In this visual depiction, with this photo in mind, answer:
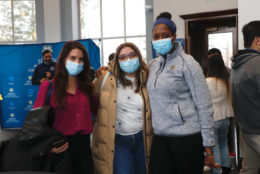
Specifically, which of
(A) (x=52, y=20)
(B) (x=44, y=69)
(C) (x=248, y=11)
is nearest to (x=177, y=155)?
(C) (x=248, y=11)

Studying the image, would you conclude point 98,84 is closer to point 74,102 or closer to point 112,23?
point 74,102

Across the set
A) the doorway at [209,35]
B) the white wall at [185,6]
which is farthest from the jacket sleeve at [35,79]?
the doorway at [209,35]

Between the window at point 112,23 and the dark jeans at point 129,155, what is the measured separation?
5.93m

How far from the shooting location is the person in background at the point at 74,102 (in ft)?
6.94

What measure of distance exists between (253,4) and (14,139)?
2.55m

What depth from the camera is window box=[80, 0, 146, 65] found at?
27.1 feet

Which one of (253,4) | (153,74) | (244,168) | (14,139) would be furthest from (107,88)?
(253,4)

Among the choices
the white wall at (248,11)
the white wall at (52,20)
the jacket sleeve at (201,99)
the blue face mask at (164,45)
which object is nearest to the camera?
the jacket sleeve at (201,99)

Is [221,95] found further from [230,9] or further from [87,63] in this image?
[230,9]

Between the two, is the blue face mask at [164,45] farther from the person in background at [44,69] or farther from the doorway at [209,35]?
the doorway at [209,35]

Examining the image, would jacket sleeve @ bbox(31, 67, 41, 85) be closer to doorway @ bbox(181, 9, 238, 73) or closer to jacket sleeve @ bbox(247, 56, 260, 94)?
doorway @ bbox(181, 9, 238, 73)

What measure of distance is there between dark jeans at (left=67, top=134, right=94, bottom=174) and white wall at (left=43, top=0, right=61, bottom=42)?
629 centimetres

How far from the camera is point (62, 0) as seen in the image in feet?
27.0

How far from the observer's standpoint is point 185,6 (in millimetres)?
6289
